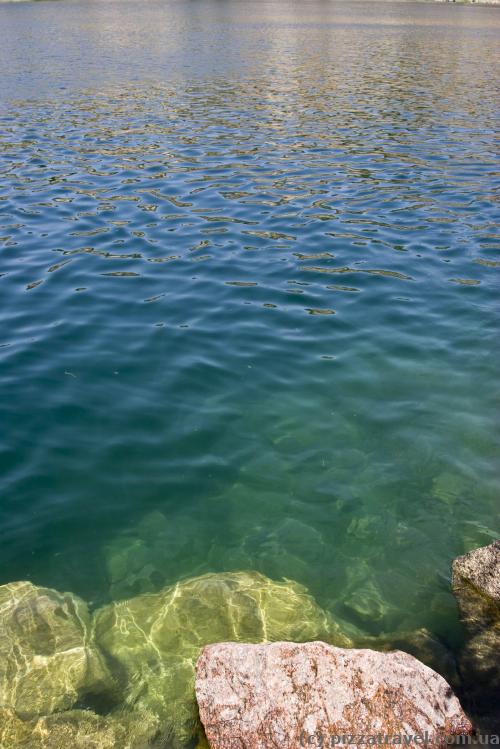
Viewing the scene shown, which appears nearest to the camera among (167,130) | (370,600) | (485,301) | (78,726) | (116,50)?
(78,726)

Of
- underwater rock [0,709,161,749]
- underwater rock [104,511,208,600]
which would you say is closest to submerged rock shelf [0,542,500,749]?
underwater rock [0,709,161,749]

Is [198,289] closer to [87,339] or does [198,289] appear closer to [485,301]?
[87,339]

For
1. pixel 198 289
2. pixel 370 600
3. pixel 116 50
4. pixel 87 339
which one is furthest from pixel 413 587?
pixel 116 50

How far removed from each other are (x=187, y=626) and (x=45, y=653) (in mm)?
1370

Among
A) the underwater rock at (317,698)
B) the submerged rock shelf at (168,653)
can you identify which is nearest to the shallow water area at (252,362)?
the submerged rock shelf at (168,653)

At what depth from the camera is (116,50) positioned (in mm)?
53594

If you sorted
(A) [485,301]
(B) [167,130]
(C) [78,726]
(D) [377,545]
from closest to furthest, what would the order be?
(C) [78,726], (D) [377,545], (A) [485,301], (B) [167,130]

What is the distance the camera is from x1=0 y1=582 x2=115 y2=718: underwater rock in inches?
233

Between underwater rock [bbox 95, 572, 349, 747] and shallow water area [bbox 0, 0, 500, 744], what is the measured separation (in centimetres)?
22

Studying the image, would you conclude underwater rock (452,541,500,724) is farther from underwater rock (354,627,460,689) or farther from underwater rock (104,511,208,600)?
underwater rock (104,511,208,600)

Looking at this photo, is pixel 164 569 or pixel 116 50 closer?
pixel 164 569

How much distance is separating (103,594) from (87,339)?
5.46 m

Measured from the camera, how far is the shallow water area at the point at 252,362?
758cm

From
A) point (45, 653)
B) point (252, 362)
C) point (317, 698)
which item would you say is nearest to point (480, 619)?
point (317, 698)
